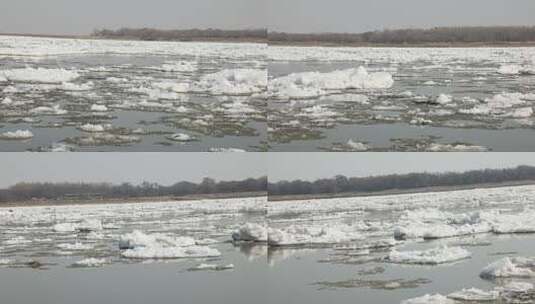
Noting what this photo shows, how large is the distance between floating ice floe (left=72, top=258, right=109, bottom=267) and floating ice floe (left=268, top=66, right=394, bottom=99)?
1.54 m

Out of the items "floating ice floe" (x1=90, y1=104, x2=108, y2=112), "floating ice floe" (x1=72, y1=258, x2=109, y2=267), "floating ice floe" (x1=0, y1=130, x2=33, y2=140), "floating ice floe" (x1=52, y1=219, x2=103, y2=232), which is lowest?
"floating ice floe" (x1=72, y1=258, x2=109, y2=267)

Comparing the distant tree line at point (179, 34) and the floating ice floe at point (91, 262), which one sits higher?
the distant tree line at point (179, 34)

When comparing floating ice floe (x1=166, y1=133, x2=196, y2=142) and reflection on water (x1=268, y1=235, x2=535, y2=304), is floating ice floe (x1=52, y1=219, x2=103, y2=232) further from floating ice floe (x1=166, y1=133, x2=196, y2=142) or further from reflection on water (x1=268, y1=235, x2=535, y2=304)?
reflection on water (x1=268, y1=235, x2=535, y2=304)

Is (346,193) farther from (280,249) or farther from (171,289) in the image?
(171,289)

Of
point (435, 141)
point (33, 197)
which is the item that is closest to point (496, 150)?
point (435, 141)

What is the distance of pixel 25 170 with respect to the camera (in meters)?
5.79

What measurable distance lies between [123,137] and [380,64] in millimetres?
1748

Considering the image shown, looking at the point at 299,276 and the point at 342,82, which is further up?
the point at 342,82

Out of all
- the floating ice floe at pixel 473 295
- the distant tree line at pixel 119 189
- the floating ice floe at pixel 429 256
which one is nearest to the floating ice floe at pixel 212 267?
the distant tree line at pixel 119 189

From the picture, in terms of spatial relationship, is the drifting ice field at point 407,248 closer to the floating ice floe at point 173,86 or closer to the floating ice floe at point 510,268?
the floating ice floe at point 510,268

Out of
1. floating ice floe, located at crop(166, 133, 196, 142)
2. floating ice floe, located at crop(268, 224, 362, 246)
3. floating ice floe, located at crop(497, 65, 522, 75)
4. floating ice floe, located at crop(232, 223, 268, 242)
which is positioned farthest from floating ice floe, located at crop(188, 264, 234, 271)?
floating ice floe, located at crop(497, 65, 522, 75)

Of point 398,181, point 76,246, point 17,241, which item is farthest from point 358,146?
point 17,241

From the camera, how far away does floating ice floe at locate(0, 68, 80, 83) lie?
231 inches

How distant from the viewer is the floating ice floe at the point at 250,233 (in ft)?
19.7
